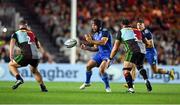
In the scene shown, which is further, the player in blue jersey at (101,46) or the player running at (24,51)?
the player in blue jersey at (101,46)

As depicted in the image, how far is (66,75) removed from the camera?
3059 centimetres

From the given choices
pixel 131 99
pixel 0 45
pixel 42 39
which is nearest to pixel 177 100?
pixel 131 99

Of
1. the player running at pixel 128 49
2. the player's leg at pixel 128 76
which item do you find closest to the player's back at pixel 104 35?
the player running at pixel 128 49

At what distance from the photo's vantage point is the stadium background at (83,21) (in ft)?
110

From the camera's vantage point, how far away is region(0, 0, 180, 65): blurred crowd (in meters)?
34.1

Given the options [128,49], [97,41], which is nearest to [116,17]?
[97,41]

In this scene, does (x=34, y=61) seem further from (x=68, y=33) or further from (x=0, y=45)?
(x=68, y=33)

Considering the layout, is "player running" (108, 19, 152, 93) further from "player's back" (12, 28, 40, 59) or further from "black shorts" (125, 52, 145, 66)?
"player's back" (12, 28, 40, 59)

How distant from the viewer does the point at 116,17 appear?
35219 millimetres

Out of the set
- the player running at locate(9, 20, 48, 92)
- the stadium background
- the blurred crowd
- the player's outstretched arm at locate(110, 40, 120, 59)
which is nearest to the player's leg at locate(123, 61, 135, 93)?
the player's outstretched arm at locate(110, 40, 120, 59)

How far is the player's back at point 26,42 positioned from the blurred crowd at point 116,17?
12.8m

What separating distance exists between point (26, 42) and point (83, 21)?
14.8m

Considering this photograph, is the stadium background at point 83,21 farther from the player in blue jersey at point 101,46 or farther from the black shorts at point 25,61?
the black shorts at point 25,61

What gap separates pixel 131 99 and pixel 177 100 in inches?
47.8
